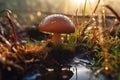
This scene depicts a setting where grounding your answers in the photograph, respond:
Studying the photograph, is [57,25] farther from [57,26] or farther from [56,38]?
[56,38]

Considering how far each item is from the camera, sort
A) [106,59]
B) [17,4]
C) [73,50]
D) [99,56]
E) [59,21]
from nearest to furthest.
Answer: [106,59] → [99,56] → [73,50] → [59,21] → [17,4]

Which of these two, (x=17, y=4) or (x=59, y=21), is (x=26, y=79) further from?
(x=17, y=4)

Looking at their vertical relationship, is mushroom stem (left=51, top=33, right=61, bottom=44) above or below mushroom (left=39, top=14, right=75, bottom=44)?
below

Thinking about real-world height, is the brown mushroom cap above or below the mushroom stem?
above

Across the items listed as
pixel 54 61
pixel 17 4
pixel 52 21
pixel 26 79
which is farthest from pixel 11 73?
pixel 17 4

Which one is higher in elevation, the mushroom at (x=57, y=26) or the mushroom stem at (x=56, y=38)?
the mushroom at (x=57, y=26)

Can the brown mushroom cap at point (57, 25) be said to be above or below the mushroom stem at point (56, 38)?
above

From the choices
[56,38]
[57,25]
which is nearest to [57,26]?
[57,25]

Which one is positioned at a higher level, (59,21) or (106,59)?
(59,21)
